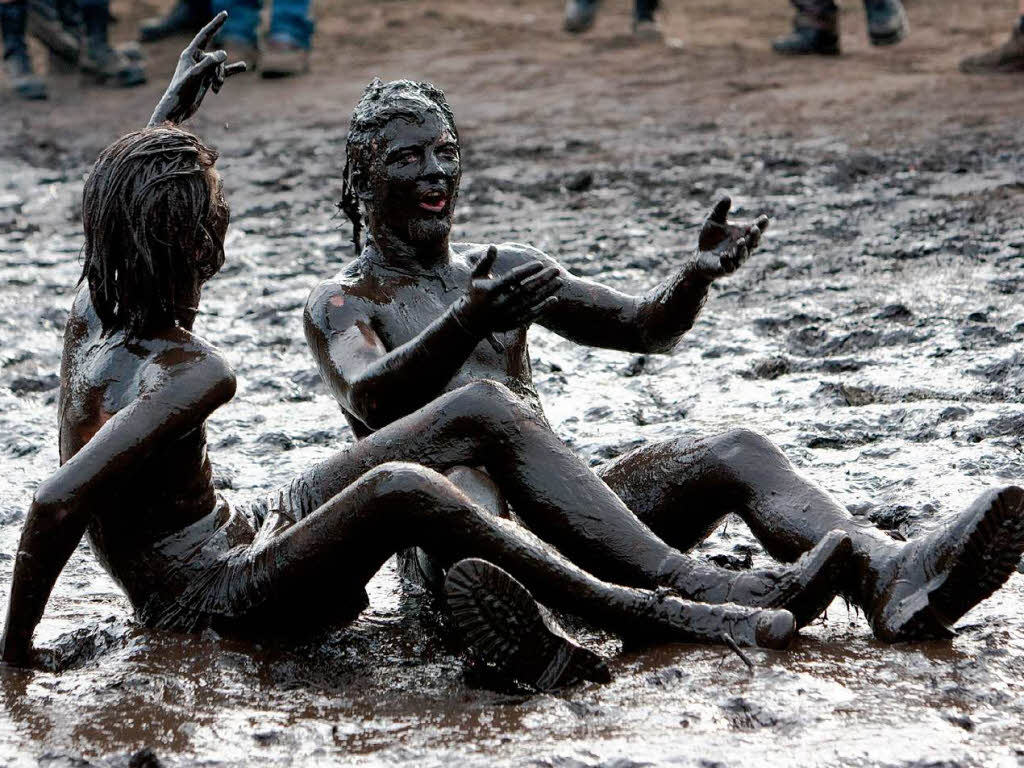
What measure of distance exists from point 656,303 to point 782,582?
994mm

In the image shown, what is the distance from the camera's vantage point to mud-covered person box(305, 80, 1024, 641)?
11.4 ft

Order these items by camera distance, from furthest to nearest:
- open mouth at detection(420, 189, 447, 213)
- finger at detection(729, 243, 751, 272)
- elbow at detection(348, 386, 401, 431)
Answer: open mouth at detection(420, 189, 447, 213) < finger at detection(729, 243, 751, 272) < elbow at detection(348, 386, 401, 431)

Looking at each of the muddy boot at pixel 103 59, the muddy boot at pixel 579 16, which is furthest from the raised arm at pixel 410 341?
the muddy boot at pixel 579 16

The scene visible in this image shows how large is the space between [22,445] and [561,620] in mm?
2600

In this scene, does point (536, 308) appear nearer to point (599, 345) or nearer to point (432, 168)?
point (432, 168)

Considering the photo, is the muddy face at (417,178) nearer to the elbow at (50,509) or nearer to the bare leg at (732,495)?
the bare leg at (732,495)

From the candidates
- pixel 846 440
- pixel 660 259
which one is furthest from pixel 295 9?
pixel 846 440

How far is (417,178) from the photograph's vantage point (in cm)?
408

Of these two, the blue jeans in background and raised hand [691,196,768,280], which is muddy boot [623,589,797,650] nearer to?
raised hand [691,196,768,280]

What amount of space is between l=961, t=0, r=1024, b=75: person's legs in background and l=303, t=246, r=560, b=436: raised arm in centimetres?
786

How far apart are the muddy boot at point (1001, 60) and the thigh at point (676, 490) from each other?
25.2 feet

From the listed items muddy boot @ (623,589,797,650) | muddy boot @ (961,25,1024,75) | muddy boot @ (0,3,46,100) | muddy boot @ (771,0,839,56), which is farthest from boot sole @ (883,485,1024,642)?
muddy boot @ (0,3,46,100)

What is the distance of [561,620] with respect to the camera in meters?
3.85

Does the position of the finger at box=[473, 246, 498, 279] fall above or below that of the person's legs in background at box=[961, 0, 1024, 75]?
above
